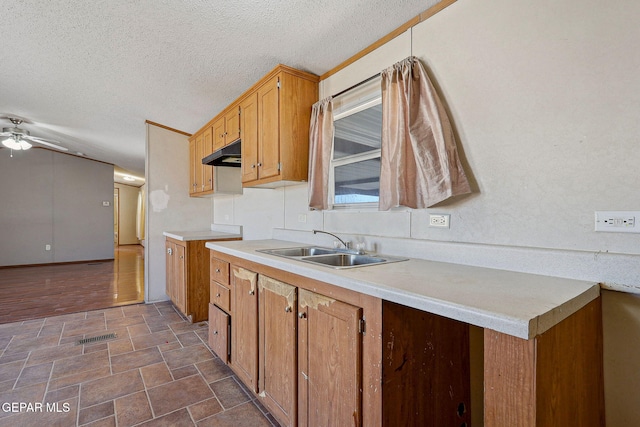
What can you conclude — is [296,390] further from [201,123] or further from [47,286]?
[47,286]

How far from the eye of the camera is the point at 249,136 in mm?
2627

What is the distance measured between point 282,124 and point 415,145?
1.10 metres

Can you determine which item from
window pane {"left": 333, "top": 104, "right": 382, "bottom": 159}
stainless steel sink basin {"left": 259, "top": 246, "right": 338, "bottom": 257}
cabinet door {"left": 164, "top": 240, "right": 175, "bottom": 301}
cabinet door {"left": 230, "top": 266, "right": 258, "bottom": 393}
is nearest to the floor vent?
cabinet door {"left": 164, "top": 240, "right": 175, "bottom": 301}

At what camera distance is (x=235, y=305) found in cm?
205

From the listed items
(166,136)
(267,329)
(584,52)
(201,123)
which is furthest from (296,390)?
(166,136)

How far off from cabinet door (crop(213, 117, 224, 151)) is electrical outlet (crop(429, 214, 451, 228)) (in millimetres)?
2433

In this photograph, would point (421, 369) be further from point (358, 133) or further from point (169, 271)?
point (169, 271)

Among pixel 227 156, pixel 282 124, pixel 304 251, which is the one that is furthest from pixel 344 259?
pixel 227 156

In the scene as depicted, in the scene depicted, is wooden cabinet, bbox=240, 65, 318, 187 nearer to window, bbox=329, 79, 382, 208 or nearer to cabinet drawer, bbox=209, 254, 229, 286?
window, bbox=329, 79, 382, 208

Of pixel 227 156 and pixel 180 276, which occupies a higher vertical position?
pixel 227 156

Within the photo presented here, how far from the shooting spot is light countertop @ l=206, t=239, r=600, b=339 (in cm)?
74

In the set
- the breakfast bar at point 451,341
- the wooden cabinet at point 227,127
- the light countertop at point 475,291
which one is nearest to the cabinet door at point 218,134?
the wooden cabinet at point 227,127

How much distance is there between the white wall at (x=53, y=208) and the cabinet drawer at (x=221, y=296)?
23.0 ft

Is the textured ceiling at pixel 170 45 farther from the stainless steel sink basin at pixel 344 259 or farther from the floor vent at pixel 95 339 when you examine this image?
the floor vent at pixel 95 339
